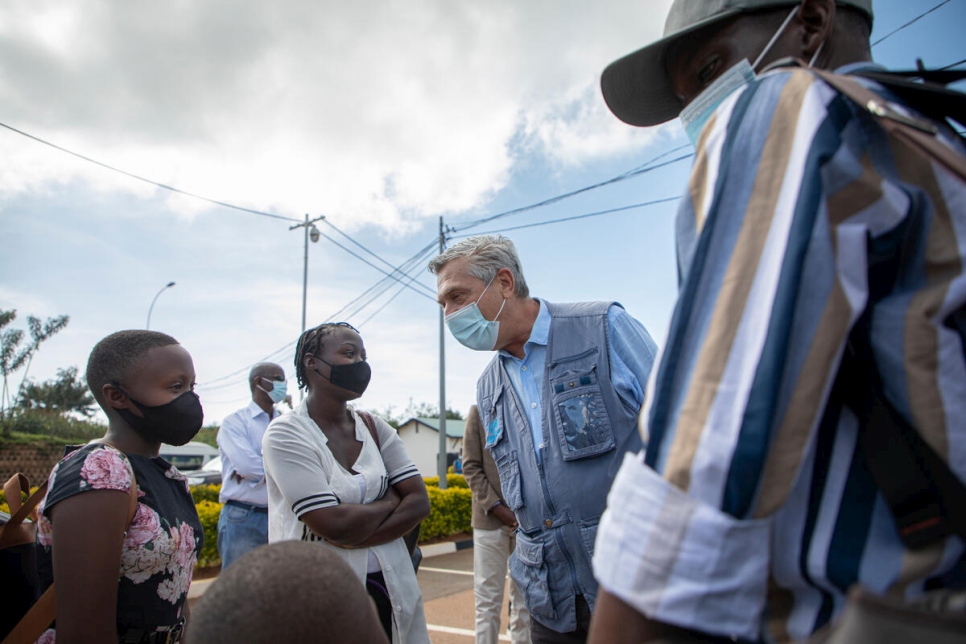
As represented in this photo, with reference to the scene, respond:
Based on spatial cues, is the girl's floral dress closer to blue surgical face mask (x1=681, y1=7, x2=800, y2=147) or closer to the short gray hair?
the short gray hair

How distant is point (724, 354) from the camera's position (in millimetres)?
749

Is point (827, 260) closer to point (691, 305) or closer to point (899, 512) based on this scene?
point (691, 305)

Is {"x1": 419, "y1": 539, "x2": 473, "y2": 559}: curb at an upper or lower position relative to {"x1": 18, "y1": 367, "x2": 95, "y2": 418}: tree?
lower

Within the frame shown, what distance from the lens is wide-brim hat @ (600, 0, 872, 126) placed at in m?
1.15

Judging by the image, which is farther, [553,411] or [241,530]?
[241,530]

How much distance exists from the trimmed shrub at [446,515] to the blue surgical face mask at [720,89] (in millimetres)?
9649

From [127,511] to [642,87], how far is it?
80.5 inches

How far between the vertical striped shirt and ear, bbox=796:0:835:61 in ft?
1.20

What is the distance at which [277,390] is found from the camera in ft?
19.8

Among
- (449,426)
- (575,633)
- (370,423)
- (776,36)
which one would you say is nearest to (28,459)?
Result: (370,423)

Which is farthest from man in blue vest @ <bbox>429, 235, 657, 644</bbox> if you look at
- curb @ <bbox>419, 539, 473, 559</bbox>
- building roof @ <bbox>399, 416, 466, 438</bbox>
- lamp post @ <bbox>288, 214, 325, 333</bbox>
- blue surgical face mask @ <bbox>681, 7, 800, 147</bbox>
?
building roof @ <bbox>399, 416, 466, 438</bbox>

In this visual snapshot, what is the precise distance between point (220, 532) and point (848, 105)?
543cm

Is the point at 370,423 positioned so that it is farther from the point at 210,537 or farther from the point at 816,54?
the point at 210,537

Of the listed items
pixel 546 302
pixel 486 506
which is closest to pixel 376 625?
pixel 546 302
